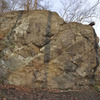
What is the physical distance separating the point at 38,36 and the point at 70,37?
1930 mm

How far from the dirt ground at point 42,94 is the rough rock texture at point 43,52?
43 cm

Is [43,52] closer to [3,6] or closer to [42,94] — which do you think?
[42,94]

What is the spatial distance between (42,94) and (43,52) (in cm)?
222

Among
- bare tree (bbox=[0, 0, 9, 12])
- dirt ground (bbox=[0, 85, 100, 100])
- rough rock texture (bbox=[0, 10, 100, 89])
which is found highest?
bare tree (bbox=[0, 0, 9, 12])

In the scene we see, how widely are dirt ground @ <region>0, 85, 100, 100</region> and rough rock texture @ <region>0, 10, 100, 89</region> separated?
17.1 inches

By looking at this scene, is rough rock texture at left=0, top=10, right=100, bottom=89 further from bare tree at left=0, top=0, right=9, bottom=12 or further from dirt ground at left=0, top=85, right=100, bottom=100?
bare tree at left=0, top=0, right=9, bottom=12

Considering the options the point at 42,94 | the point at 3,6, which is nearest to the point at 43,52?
the point at 42,94

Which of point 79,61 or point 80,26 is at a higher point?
point 80,26

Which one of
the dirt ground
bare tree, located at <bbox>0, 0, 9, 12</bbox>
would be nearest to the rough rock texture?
the dirt ground

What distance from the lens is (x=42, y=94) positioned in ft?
16.9

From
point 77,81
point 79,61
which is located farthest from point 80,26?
point 77,81

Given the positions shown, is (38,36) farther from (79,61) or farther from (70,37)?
(79,61)

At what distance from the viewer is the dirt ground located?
4.51 m

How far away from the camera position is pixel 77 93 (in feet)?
19.3
